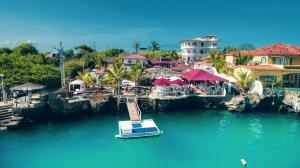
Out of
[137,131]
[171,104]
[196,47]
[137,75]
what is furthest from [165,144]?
[196,47]

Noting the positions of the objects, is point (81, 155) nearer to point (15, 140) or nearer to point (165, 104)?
point (15, 140)

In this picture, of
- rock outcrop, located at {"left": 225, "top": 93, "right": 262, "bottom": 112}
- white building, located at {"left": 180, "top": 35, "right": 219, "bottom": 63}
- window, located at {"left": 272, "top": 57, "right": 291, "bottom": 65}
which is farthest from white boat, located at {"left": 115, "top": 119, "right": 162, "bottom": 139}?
white building, located at {"left": 180, "top": 35, "right": 219, "bottom": 63}

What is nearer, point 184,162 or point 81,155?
point 184,162

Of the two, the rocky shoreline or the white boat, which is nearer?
the white boat

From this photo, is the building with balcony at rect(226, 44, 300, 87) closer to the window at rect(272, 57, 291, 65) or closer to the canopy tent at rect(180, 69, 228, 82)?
the window at rect(272, 57, 291, 65)

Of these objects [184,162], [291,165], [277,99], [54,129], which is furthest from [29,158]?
[277,99]
